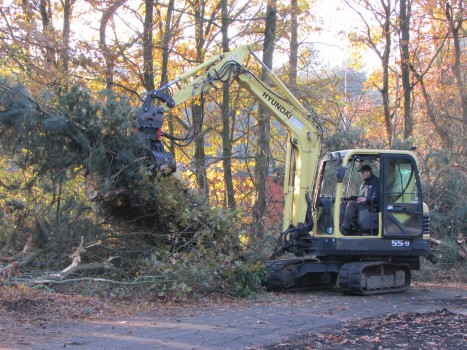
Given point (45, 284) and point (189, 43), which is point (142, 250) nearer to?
point (45, 284)

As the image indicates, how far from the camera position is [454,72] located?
28.0 metres

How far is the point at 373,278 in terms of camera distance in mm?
12188

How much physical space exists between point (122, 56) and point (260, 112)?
4723mm

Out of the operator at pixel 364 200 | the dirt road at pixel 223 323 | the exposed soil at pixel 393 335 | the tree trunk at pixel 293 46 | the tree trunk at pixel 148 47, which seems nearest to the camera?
the dirt road at pixel 223 323

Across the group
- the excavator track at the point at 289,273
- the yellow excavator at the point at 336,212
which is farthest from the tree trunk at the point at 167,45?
the excavator track at the point at 289,273

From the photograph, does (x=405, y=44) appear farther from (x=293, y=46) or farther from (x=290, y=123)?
(x=290, y=123)

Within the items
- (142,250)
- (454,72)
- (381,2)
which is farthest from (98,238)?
(454,72)

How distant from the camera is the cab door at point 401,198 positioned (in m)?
12.1

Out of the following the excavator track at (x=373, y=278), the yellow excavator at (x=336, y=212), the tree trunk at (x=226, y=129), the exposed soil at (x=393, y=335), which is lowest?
the exposed soil at (x=393, y=335)

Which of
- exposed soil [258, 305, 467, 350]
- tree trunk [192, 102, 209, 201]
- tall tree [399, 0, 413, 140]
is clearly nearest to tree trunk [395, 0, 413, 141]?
tall tree [399, 0, 413, 140]

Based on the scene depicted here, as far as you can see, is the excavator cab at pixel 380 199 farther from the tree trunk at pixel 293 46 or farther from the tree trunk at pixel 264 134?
the tree trunk at pixel 293 46

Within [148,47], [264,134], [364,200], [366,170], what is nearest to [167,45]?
[148,47]

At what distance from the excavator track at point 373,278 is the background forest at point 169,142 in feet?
5.66

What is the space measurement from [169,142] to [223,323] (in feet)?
30.8
